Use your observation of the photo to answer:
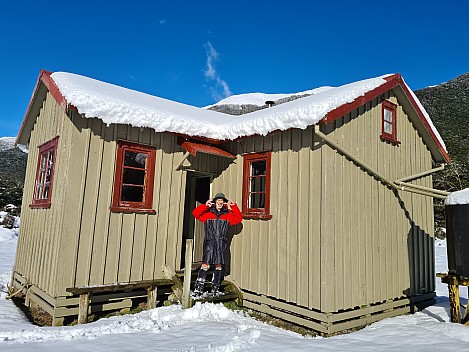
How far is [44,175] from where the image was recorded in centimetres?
756

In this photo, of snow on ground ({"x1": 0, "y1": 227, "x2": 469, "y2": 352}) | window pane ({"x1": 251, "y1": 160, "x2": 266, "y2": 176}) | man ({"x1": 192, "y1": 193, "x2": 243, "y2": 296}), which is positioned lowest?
snow on ground ({"x1": 0, "y1": 227, "x2": 469, "y2": 352})

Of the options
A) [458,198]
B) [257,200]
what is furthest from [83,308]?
[458,198]

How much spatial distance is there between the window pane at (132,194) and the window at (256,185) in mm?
2127

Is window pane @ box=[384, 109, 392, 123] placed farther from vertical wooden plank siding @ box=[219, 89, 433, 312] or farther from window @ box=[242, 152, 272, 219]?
window @ box=[242, 152, 272, 219]

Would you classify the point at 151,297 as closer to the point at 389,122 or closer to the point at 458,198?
the point at 458,198

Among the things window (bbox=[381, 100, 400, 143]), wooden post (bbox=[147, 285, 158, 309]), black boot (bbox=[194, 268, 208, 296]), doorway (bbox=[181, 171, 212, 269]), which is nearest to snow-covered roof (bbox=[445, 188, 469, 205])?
window (bbox=[381, 100, 400, 143])

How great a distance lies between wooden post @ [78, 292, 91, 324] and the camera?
232 inches

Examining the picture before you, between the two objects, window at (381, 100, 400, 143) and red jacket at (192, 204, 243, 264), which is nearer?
red jacket at (192, 204, 243, 264)

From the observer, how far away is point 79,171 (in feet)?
20.6

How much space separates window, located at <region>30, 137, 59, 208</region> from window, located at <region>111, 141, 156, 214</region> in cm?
135

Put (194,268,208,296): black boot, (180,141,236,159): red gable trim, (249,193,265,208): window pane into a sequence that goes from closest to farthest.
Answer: (194,268,208,296): black boot
(180,141,236,159): red gable trim
(249,193,265,208): window pane

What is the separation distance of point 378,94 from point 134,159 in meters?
5.07

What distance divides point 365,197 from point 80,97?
538 centimetres

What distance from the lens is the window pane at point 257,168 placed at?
7.50m
